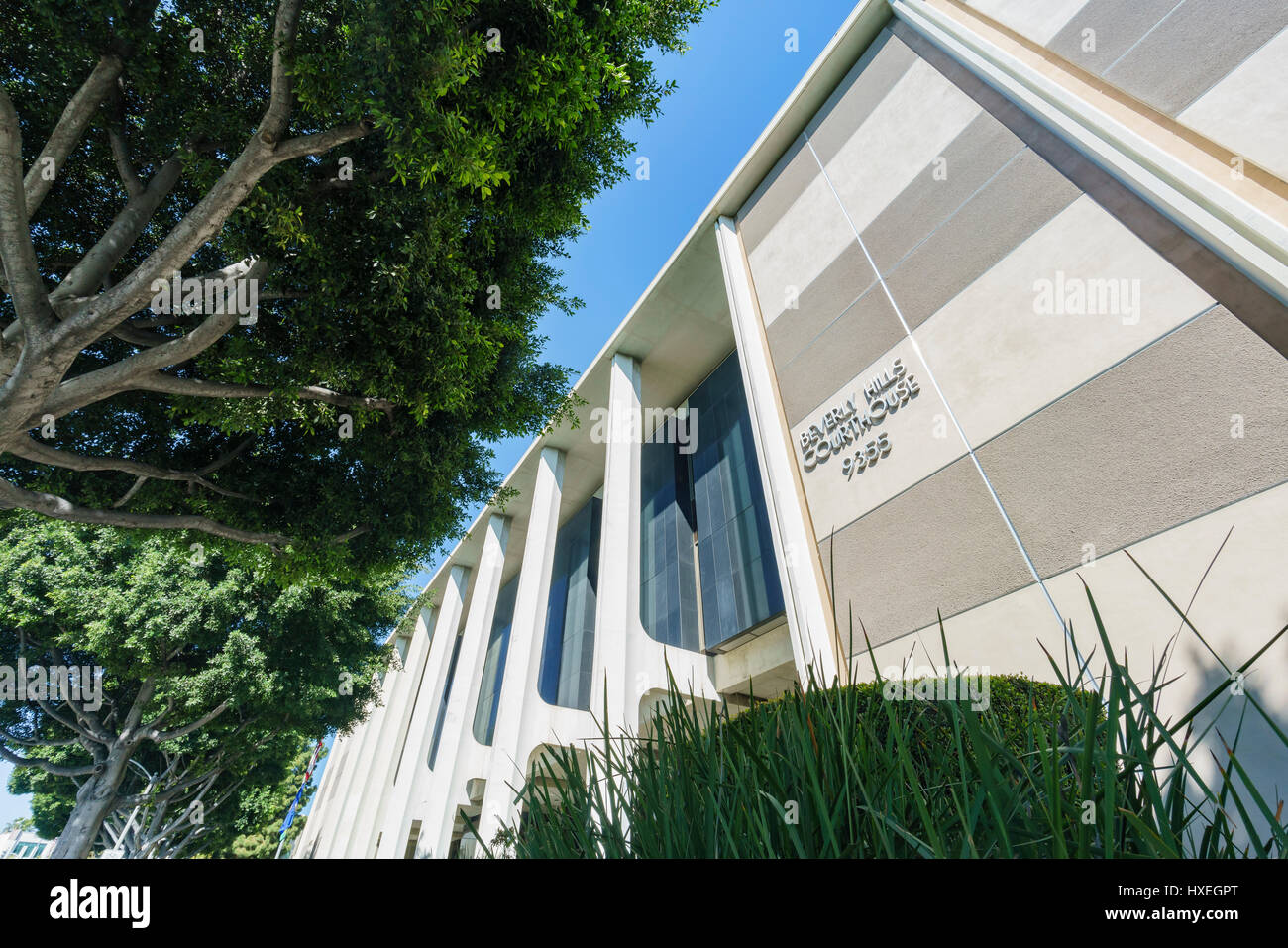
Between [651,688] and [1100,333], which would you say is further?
[651,688]

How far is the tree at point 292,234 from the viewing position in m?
5.11

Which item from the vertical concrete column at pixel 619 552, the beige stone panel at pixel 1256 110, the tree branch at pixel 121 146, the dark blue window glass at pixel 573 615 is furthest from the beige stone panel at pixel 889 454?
the dark blue window glass at pixel 573 615

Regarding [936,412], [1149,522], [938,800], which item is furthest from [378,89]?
[1149,522]

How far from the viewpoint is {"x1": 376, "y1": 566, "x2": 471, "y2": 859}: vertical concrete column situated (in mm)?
18859

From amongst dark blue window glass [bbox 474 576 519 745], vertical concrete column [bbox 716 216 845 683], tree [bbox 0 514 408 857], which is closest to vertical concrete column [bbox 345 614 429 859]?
dark blue window glass [bbox 474 576 519 745]

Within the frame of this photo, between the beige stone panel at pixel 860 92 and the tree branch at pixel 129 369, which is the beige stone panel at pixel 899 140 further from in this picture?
the tree branch at pixel 129 369

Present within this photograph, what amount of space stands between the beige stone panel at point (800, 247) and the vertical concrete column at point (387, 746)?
20.4 metres

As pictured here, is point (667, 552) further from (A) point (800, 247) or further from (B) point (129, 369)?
(B) point (129, 369)

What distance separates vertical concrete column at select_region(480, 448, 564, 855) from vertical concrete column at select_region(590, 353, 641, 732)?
1855mm

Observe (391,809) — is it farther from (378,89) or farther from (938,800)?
(938,800)

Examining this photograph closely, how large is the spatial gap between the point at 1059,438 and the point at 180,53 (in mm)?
9675

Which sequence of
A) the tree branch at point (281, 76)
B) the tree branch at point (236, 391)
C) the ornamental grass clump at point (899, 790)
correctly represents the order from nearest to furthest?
1. the ornamental grass clump at point (899, 790)
2. the tree branch at point (281, 76)
3. the tree branch at point (236, 391)

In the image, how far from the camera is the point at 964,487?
6.61 metres
